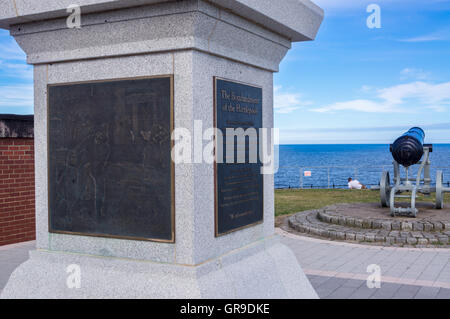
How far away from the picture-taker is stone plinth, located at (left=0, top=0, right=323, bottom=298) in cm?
407

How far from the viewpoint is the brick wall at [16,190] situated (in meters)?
9.33

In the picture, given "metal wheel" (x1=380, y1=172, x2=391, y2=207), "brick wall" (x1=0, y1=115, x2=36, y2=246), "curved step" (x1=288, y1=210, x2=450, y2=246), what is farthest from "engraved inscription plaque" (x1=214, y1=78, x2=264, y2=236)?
"metal wheel" (x1=380, y1=172, x2=391, y2=207)

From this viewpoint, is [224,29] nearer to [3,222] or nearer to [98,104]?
[98,104]

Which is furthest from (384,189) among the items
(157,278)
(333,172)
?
(333,172)

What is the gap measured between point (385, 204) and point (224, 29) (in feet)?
31.5

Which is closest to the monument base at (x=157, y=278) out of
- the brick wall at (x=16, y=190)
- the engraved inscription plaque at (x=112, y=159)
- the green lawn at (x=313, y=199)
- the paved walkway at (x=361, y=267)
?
the engraved inscription plaque at (x=112, y=159)

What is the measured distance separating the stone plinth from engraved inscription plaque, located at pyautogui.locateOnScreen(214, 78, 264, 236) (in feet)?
0.35

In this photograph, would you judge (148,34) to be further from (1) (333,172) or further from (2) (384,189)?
(1) (333,172)

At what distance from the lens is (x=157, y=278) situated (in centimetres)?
412

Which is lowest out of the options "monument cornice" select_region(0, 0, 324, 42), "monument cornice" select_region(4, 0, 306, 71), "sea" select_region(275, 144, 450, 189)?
"sea" select_region(275, 144, 450, 189)

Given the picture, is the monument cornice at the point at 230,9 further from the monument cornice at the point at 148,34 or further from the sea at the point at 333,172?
the sea at the point at 333,172

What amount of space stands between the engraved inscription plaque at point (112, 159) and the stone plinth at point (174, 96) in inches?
3.7

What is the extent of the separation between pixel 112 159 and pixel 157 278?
115cm

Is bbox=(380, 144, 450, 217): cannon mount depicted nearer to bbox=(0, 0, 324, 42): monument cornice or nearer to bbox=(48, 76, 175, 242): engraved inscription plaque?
bbox=(0, 0, 324, 42): monument cornice
